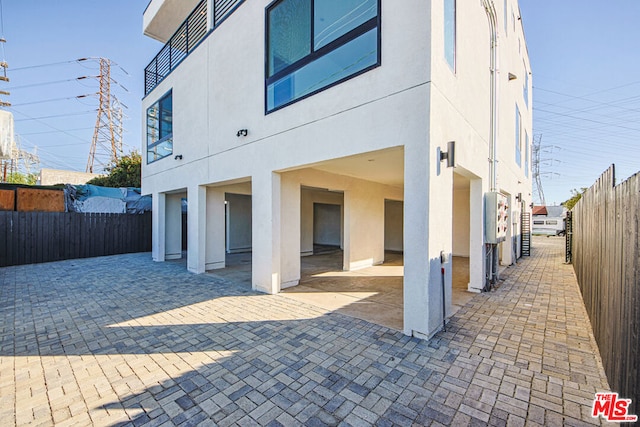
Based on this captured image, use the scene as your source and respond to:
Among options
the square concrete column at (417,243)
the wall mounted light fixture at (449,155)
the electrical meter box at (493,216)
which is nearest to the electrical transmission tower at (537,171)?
the electrical meter box at (493,216)

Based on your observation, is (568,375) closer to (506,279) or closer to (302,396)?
(302,396)

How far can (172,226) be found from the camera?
10.9 m

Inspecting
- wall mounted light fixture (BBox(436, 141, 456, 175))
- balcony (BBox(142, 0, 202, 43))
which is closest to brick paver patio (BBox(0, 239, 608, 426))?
wall mounted light fixture (BBox(436, 141, 456, 175))

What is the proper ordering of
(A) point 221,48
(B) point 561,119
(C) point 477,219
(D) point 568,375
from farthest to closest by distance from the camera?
1. (B) point 561,119
2. (A) point 221,48
3. (C) point 477,219
4. (D) point 568,375

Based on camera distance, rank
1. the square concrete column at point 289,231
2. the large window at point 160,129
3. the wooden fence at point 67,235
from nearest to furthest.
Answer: the square concrete column at point 289,231
the wooden fence at point 67,235
the large window at point 160,129

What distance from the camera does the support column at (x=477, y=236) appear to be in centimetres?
598

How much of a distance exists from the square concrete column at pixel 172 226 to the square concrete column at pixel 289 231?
261 inches

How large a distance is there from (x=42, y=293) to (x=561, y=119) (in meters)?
43.4

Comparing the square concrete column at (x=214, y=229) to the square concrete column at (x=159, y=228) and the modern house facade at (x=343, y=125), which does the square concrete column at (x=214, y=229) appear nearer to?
the modern house facade at (x=343, y=125)

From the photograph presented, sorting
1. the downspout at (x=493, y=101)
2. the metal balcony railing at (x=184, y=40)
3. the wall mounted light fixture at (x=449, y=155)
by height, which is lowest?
the wall mounted light fixture at (x=449, y=155)

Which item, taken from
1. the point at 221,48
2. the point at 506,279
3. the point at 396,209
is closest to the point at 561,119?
the point at 396,209

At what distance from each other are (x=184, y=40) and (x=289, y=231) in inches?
334

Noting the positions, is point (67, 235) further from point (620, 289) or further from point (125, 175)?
point (620, 289)

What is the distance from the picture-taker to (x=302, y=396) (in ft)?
8.41
